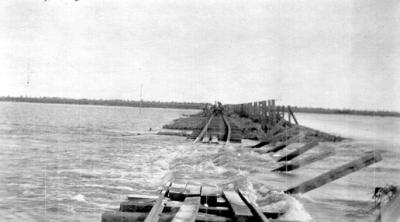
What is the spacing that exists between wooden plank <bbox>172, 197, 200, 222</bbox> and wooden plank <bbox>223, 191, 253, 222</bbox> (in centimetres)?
47

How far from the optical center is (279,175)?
1216 cm

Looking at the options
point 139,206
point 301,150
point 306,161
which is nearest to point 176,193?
point 139,206

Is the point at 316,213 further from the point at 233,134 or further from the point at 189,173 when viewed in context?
the point at 233,134

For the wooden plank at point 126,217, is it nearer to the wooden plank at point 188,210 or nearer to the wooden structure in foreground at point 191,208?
the wooden structure in foreground at point 191,208

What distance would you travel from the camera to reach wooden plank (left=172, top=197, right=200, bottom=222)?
506cm

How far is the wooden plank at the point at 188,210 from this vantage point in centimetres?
506

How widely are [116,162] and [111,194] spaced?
6.06 meters

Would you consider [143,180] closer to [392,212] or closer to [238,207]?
[238,207]

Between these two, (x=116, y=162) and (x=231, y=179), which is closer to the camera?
(x=231, y=179)

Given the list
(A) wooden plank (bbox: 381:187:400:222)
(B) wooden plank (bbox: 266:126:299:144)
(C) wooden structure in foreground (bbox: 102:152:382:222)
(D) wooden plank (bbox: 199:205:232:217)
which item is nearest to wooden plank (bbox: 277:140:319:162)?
(B) wooden plank (bbox: 266:126:299:144)

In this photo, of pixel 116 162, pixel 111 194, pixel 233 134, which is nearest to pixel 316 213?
pixel 111 194

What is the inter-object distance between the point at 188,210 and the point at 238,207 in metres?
0.68

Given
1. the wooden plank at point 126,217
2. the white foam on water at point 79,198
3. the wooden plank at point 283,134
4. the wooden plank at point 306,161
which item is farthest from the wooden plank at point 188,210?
the wooden plank at point 283,134

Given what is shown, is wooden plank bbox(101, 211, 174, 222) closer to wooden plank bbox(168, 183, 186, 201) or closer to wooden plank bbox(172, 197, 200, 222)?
wooden plank bbox(172, 197, 200, 222)
